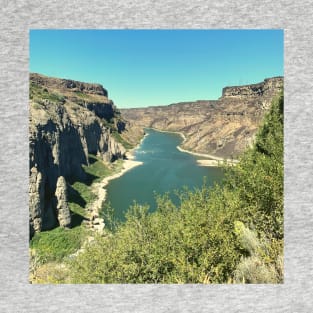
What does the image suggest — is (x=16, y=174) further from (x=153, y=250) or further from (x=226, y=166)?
(x=226, y=166)

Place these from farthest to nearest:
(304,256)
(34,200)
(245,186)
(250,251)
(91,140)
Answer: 1. (91,140)
2. (34,200)
3. (245,186)
4. (250,251)
5. (304,256)

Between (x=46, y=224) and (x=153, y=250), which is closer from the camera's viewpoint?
(x=153, y=250)

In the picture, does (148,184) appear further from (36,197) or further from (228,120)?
(228,120)

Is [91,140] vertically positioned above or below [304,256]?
above

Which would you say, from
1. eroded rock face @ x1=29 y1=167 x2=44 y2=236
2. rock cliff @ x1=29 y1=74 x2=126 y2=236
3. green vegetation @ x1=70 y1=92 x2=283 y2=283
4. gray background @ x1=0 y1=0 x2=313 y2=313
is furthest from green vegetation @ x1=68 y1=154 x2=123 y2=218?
gray background @ x1=0 y1=0 x2=313 y2=313

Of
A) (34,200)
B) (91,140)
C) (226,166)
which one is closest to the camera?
(226,166)

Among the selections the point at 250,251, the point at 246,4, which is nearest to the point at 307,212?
the point at 250,251

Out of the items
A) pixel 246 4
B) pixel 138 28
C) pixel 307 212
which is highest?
pixel 246 4

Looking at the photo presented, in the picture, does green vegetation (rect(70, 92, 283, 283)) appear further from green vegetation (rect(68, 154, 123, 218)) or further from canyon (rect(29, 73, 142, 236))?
green vegetation (rect(68, 154, 123, 218))

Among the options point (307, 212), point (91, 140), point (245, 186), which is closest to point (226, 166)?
point (245, 186)
